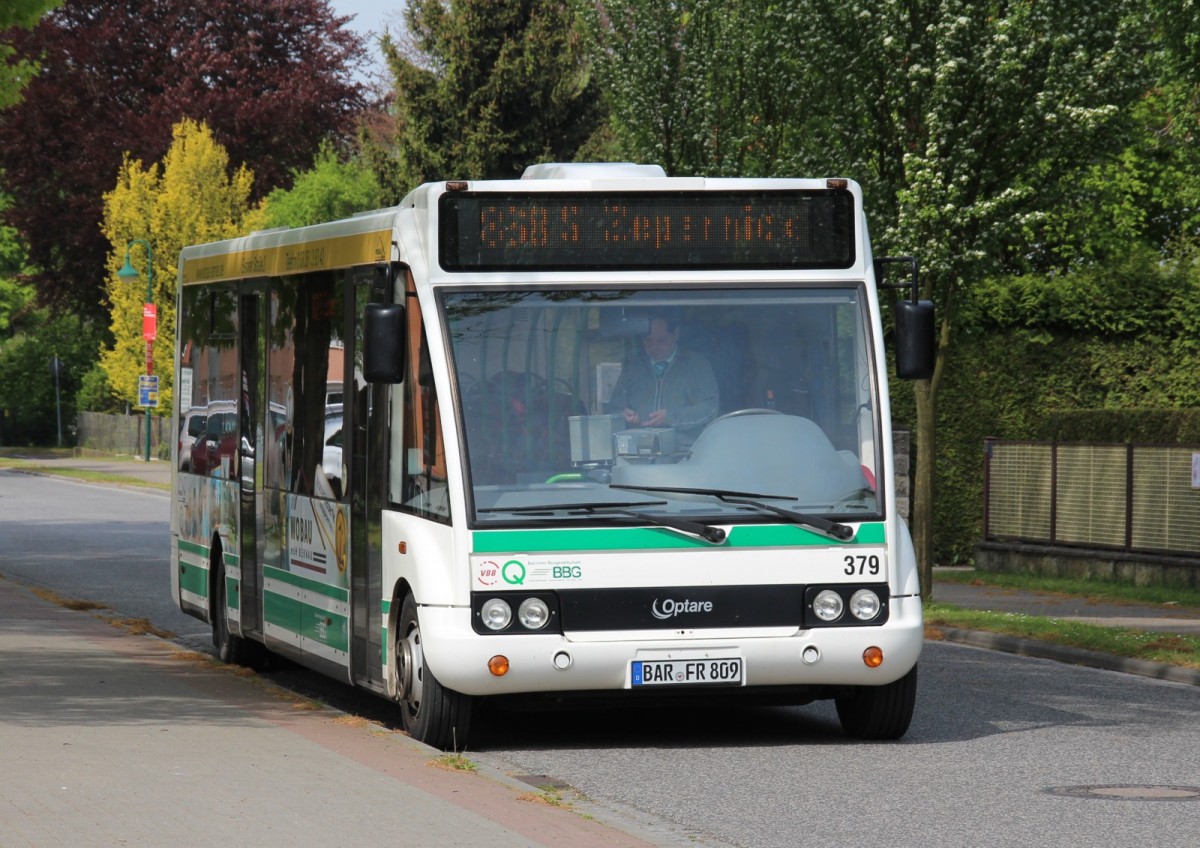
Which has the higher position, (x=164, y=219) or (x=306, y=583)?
(x=164, y=219)

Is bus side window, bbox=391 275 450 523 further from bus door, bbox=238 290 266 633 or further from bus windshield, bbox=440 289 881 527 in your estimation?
bus door, bbox=238 290 266 633

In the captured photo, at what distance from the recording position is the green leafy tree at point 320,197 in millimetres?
62031

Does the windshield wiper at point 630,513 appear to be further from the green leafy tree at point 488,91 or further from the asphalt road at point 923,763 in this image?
the green leafy tree at point 488,91

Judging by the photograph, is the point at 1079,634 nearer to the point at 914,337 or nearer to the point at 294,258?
the point at 914,337

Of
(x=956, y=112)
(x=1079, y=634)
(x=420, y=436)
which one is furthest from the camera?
(x=956, y=112)

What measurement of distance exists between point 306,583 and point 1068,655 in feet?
20.6

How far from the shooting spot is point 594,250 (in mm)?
10562

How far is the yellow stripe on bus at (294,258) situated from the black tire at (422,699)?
1961 mm

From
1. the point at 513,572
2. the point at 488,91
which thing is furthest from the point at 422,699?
the point at 488,91

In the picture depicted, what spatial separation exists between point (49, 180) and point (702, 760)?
51.0m

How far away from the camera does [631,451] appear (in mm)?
10211

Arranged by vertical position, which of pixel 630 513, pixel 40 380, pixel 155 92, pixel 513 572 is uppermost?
pixel 155 92

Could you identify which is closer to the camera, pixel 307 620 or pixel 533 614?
pixel 533 614

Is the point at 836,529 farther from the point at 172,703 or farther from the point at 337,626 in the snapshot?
the point at 172,703
